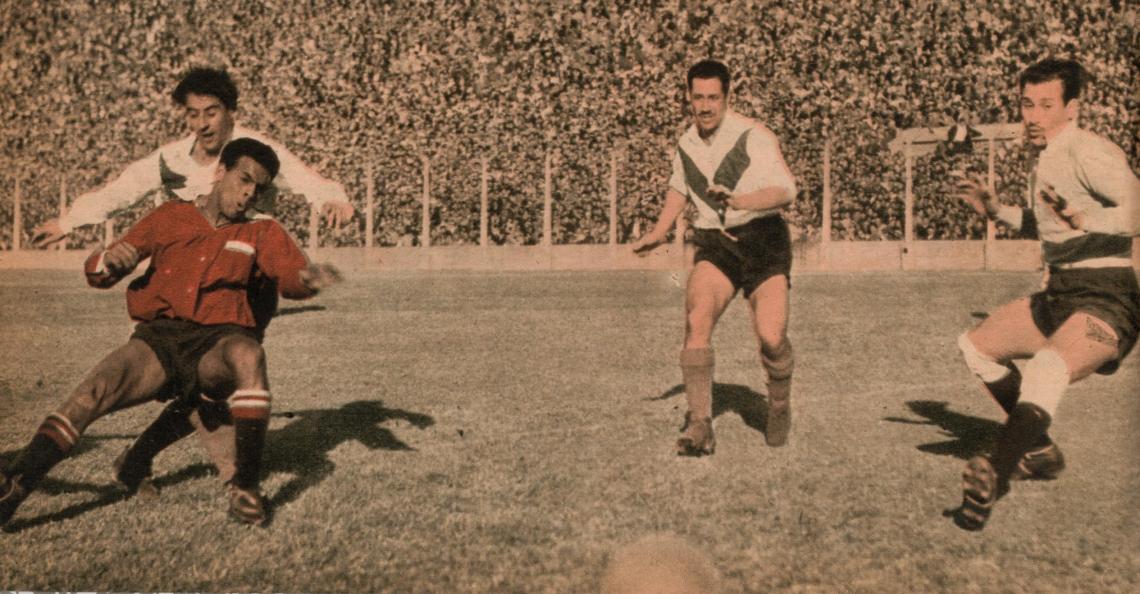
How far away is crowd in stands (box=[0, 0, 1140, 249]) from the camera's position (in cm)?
434

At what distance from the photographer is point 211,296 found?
2.81m

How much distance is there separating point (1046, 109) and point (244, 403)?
7.03 feet

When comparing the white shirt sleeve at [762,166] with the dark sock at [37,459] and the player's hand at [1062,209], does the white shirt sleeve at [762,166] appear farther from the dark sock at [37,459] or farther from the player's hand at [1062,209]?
the dark sock at [37,459]

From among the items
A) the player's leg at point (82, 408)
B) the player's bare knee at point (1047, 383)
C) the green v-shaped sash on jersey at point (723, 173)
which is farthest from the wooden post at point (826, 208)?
the player's leg at point (82, 408)

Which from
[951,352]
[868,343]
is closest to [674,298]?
[868,343]

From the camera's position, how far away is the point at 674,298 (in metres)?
6.30

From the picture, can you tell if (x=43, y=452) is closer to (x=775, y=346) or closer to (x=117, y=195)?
(x=117, y=195)

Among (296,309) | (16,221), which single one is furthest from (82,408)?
(296,309)

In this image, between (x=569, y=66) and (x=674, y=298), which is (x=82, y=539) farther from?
(x=674, y=298)

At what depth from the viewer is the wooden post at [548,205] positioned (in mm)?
6184

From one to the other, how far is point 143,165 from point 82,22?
5.32 ft

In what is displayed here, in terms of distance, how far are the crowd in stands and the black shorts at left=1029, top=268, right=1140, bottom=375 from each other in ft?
1.56

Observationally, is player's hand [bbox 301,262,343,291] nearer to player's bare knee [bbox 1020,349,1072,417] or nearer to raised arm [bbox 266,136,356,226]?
raised arm [bbox 266,136,356,226]

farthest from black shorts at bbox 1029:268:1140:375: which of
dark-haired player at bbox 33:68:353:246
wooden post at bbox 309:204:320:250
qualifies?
wooden post at bbox 309:204:320:250
